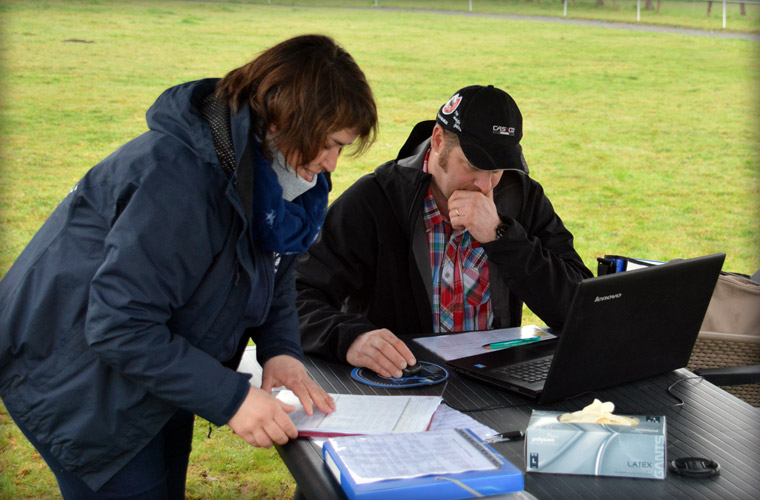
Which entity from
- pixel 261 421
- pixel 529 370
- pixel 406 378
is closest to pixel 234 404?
pixel 261 421

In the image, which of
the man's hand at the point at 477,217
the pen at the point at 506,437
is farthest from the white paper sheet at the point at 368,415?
the man's hand at the point at 477,217

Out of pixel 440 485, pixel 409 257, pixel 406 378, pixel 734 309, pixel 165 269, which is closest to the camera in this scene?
pixel 440 485

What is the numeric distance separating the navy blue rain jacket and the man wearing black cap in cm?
65

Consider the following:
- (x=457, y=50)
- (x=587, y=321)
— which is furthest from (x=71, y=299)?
(x=457, y=50)

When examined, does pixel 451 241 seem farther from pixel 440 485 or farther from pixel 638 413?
pixel 440 485

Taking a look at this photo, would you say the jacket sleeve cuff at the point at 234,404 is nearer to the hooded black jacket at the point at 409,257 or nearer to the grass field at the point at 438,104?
the hooded black jacket at the point at 409,257

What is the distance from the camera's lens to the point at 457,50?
47.6 feet

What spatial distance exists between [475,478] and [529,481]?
16cm

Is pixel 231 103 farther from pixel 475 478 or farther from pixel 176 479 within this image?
pixel 176 479

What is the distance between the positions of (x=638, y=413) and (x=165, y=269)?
3.28 feet

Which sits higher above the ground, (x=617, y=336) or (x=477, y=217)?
(x=477, y=217)

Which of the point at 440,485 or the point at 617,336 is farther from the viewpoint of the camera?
the point at 617,336

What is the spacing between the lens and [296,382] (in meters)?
1.70

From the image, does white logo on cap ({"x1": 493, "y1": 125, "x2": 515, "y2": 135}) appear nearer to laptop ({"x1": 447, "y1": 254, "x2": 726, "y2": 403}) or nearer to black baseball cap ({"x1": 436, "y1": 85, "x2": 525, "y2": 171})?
black baseball cap ({"x1": 436, "y1": 85, "x2": 525, "y2": 171})
